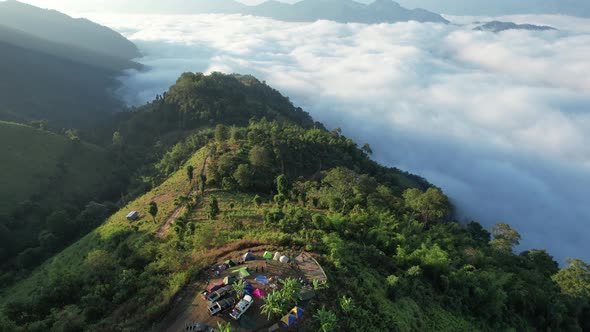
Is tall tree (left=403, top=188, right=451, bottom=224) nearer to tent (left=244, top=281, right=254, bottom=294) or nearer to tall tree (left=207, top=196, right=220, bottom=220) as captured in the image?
tall tree (left=207, top=196, right=220, bottom=220)

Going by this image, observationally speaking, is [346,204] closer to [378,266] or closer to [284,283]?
[378,266]

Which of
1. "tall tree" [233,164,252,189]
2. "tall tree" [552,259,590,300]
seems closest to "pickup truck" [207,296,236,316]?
"tall tree" [233,164,252,189]

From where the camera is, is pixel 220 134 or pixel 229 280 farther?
pixel 220 134

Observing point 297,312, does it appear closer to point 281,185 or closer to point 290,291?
point 290,291

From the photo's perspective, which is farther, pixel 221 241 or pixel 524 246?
pixel 524 246

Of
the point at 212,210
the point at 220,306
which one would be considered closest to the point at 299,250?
the point at 220,306

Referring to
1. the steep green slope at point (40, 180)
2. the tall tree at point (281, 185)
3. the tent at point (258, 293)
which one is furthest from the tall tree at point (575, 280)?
the steep green slope at point (40, 180)

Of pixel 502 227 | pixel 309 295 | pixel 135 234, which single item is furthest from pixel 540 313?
pixel 135 234
